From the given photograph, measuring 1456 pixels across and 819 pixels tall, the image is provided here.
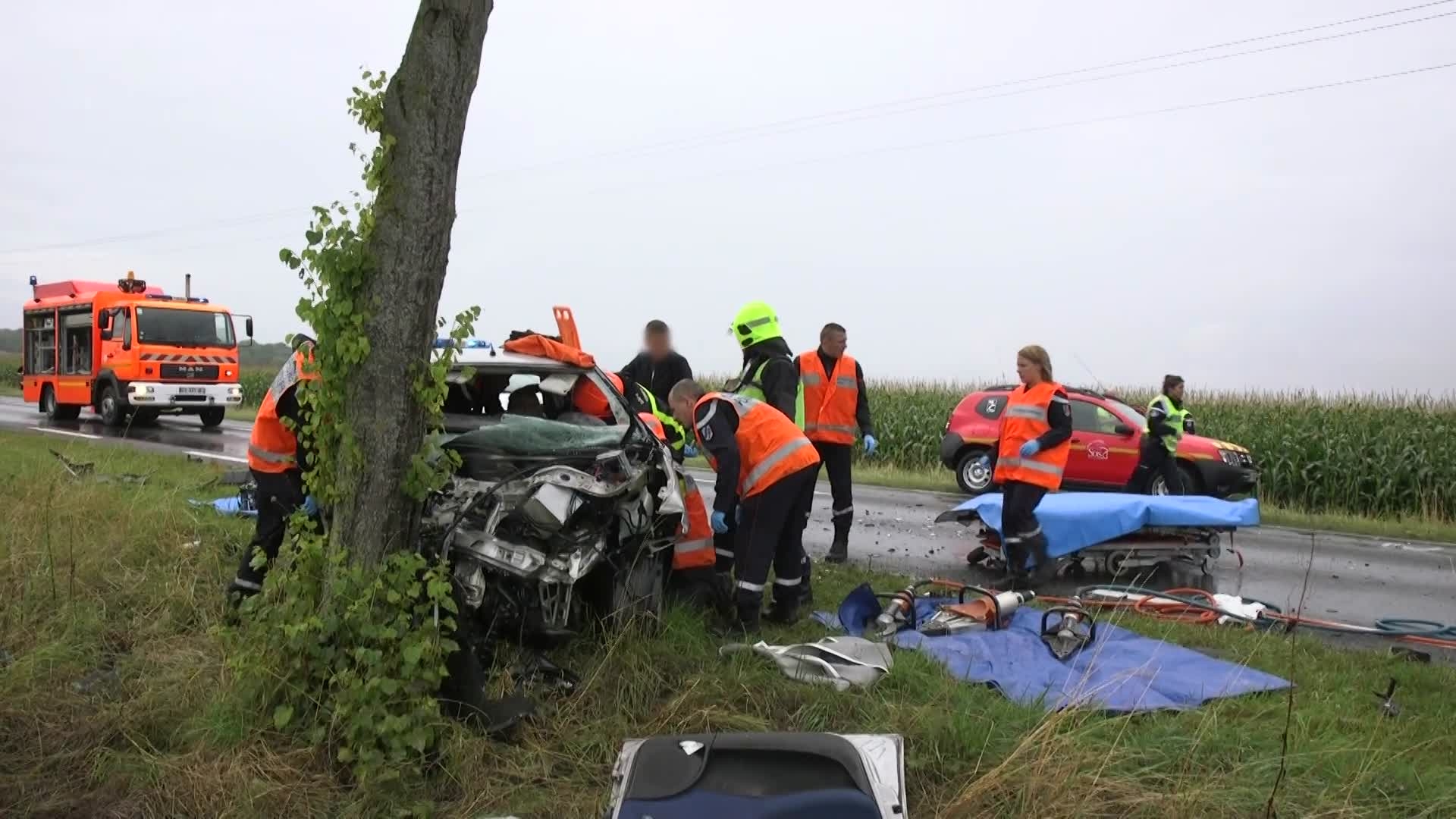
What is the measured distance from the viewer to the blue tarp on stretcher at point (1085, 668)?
4.28 meters

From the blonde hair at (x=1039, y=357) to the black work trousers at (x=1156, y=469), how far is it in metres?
4.98

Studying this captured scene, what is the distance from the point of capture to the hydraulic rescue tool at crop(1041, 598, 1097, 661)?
16.1ft

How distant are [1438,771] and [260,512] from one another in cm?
510

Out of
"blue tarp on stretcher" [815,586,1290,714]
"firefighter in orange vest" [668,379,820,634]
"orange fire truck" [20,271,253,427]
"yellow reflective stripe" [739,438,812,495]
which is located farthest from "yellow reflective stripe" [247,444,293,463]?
"orange fire truck" [20,271,253,427]

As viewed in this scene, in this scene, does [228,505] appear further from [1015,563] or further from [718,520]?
[1015,563]

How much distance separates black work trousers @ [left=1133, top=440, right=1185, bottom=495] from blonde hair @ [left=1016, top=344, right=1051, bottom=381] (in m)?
4.98

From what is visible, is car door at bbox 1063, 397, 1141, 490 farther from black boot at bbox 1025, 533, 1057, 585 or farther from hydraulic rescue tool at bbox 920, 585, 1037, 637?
hydraulic rescue tool at bbox 920, 585, 1037, 637

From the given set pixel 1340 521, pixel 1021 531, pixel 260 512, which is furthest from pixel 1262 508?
pixel 260 512

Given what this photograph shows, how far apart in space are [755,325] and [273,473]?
3.02 m

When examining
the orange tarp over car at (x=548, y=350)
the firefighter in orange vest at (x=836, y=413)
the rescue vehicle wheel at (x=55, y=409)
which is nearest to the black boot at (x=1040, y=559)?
the firefighter in orange vest at (x=836, y=413)

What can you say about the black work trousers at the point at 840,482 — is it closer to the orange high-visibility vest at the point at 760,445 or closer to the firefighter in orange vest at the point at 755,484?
the firefighter in orange vest at the point at 755,484

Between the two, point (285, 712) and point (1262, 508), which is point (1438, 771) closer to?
point (285, 712)

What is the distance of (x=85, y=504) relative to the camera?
23.3ft

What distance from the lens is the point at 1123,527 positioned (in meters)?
7.46
